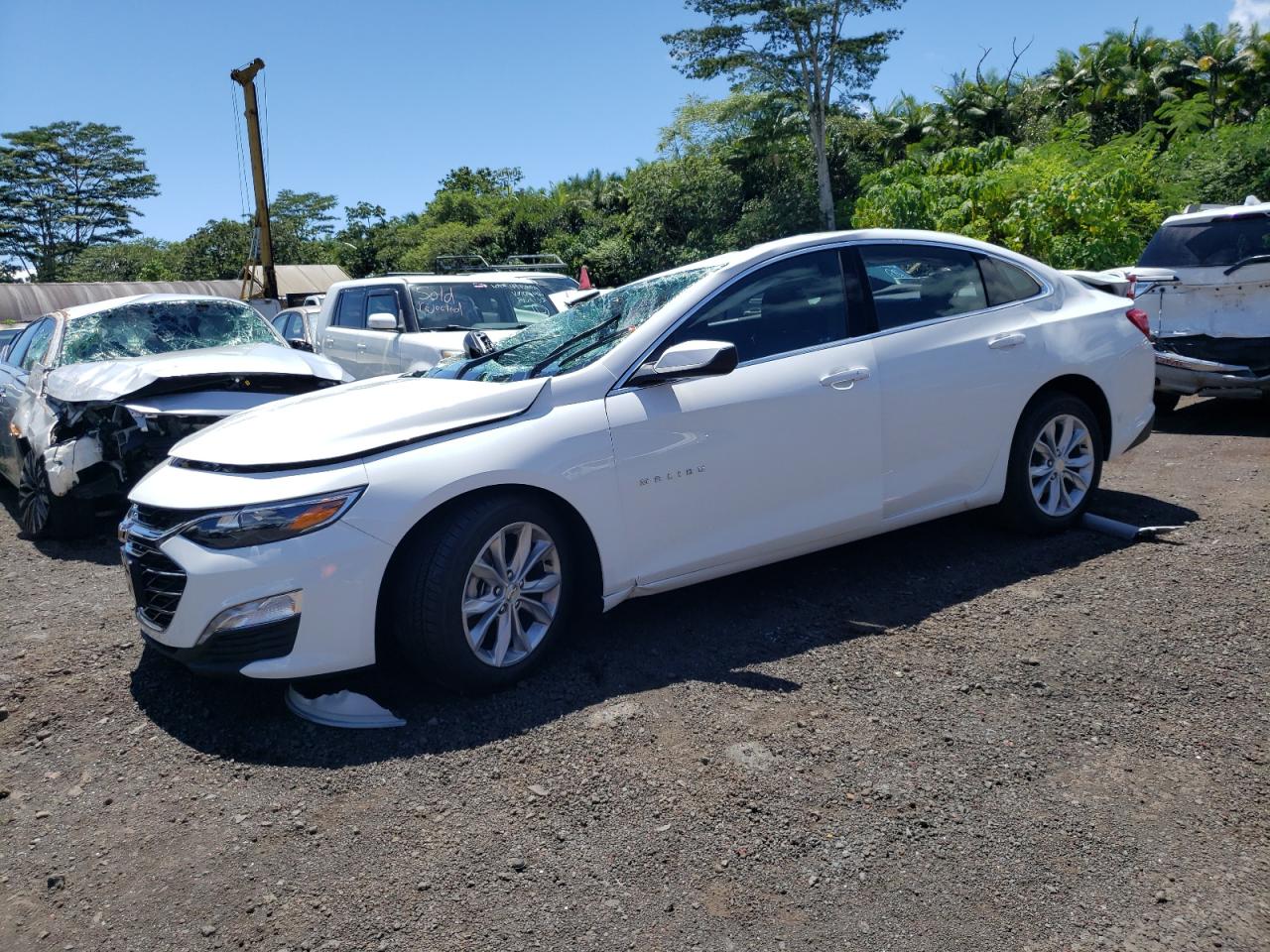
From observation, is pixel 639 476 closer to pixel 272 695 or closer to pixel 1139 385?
pixel 272 695

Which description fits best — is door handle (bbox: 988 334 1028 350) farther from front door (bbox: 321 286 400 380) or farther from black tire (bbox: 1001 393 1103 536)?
front door (bbox: 321 286 400 380)

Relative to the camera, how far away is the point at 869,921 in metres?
2.55

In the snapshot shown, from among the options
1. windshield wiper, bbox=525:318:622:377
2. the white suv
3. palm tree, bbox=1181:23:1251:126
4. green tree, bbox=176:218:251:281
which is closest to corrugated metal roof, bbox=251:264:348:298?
green tree, bbox=176:218:251:281

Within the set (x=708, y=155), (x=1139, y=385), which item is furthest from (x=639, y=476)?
(x=708, y=155)

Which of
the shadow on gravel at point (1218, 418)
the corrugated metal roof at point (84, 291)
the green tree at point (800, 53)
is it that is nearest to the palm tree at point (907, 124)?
the green tree at point (800, 53)

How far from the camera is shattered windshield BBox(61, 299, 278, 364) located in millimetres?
7637

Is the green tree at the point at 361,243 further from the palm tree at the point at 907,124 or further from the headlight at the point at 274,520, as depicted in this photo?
the headlight at the point at 274,520

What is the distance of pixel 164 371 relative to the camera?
260 inches

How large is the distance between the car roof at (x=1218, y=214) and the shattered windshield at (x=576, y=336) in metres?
5.86

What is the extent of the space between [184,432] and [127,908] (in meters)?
4.15

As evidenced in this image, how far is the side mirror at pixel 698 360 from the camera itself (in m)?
4.02

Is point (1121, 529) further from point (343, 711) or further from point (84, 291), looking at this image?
point (84, 291)

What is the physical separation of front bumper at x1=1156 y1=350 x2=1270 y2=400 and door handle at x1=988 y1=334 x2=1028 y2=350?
389 cm

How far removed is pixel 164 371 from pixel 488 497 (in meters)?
3.78
